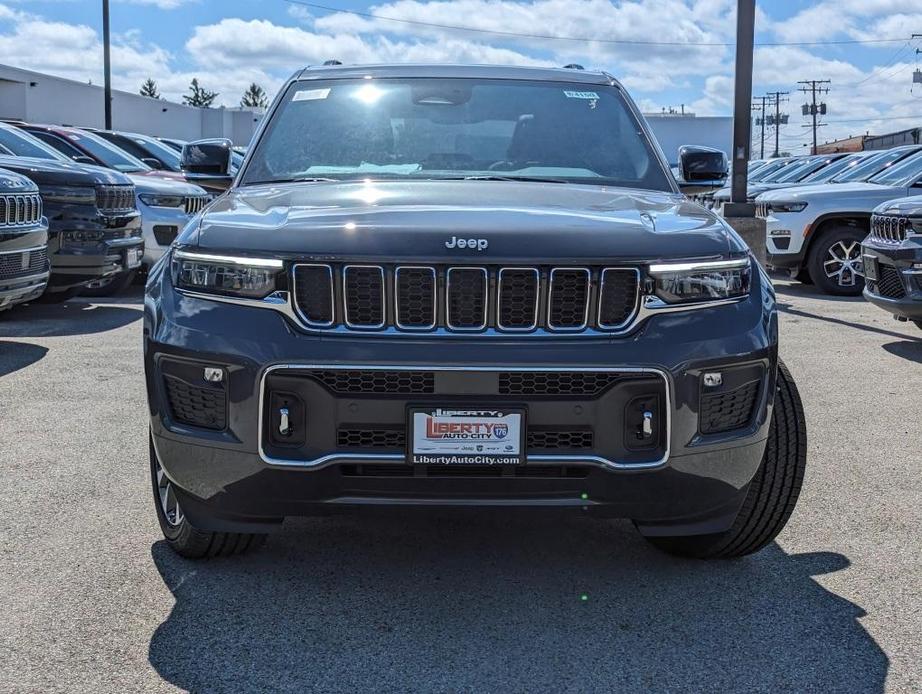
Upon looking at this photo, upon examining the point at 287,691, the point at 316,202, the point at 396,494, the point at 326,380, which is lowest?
the point at 287,691

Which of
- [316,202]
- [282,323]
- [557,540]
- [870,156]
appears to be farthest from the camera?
[870,156]

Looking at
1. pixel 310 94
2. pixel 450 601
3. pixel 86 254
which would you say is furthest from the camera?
pixel 86 254

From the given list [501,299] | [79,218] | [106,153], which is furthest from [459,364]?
[106,153]

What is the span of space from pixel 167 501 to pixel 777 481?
1.97 meters

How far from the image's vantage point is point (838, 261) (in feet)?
46.0

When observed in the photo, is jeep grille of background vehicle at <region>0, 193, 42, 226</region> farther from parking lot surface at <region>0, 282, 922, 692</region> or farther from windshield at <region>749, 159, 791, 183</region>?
windshield at <region>749, 159, 791, 183</region>

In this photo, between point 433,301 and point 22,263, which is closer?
point 433,301

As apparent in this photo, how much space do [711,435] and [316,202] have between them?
1.38 meters

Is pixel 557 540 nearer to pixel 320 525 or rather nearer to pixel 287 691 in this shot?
pixel 320 525

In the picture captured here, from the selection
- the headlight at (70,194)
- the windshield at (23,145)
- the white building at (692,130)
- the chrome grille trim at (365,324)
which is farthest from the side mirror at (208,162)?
the white building at (692,130)

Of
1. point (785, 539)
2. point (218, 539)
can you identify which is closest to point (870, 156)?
point (785, 539)

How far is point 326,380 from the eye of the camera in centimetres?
309

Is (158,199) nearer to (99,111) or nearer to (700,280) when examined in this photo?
(700,280)

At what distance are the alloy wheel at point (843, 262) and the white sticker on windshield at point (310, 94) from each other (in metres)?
10.5
